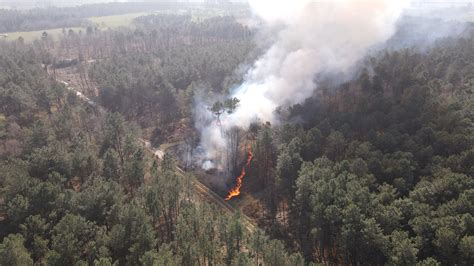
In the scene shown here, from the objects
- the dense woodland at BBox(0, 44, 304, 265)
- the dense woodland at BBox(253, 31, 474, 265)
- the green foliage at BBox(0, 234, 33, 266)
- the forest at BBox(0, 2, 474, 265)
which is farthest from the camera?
the dense woodland at BBox(253, 31, 474, 265)

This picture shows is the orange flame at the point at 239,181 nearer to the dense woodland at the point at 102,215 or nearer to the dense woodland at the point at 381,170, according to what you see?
the dense woodland at the point at 381,170

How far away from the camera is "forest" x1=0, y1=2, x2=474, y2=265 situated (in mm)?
48906

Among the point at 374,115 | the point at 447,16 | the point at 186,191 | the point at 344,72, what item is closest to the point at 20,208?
the point at 186,191

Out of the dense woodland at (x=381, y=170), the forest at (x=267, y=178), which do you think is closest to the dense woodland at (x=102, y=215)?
the forest at (x=267, y=178)

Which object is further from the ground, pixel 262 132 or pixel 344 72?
pixel 344 72

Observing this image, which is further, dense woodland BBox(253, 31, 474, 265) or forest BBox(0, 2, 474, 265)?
dense woodland BBox(253, 31, 474, 265)

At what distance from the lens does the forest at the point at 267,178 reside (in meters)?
48.9

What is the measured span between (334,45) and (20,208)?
9652cm

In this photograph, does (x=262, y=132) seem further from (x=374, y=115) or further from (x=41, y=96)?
(x=41, y=96)

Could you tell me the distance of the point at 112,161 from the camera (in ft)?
226

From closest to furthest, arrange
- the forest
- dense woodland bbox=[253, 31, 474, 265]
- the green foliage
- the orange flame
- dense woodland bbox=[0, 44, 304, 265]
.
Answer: the green foliage, dense woodland bbox=[0, 44, 304, 265], the forest, dense woodland bbox=[253, 31, 474, 265], the orange flame

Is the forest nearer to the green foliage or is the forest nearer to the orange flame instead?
the green foliage

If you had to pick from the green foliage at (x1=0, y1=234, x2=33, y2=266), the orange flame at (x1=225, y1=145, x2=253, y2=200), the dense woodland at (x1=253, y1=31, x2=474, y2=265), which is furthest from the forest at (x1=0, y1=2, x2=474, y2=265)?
the orange flame at (x1=225, y1=145, x2=253, y2=200)

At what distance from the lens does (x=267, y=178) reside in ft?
268
